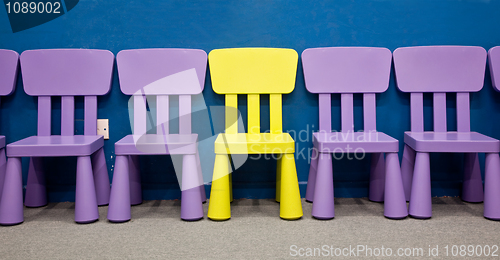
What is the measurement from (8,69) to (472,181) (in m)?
2.52

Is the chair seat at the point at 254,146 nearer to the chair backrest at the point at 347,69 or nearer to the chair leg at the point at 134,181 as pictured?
the chair backrest at the point at 347,69

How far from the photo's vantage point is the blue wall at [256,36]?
2.09m

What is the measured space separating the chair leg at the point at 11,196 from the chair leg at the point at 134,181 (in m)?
0.51

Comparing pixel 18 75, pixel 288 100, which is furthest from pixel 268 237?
pixel 18 75

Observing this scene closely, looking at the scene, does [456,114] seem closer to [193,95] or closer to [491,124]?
[491,124]

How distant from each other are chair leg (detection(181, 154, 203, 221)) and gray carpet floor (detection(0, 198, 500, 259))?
0.14 ft

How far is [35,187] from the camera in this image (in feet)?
6.66

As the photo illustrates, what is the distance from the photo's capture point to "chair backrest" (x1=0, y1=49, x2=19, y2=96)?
6.60ft

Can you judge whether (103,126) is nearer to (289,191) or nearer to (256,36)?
(256,36)

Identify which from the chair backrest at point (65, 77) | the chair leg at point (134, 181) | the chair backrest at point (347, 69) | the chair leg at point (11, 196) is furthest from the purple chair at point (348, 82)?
the chair leg at point (11, 196)

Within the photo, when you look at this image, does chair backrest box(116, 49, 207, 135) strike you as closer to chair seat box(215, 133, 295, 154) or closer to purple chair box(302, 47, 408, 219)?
chair seat box(215, 133, 295, 154)

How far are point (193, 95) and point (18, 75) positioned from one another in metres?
0.96

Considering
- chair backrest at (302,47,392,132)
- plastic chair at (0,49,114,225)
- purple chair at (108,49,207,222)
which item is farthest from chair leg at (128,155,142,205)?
chair backrest at (302,47,392,132)

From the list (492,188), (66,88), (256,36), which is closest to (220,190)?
(256,36)
